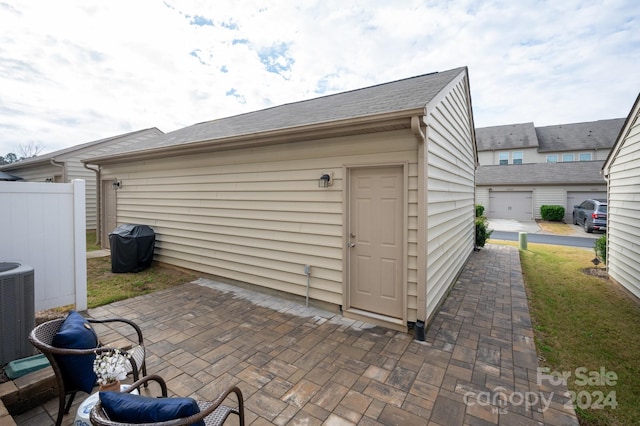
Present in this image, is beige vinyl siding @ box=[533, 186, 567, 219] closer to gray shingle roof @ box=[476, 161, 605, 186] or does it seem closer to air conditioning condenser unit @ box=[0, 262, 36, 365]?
gray shingle roof @ box=[476, 161, 605, 186]

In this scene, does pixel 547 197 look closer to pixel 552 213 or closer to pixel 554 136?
pixel 552 213

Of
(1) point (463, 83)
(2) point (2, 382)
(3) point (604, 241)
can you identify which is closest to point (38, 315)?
(2) point (2, 382)

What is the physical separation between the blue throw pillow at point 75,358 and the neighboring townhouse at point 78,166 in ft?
35.4

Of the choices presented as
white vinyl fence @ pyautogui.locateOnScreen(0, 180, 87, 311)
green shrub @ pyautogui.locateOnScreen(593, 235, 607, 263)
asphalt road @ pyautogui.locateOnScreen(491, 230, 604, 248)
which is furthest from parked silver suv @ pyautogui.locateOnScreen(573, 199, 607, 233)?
white vinyl fence @ pyautogui.locateOnScreen(0, 180, 87, 311)

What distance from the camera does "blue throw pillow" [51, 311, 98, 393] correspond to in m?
1.83

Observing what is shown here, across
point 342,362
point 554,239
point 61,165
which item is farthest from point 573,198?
point 61,165

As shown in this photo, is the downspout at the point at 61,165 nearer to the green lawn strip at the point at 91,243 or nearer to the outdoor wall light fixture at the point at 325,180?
the green lawn strip at the point at 91,243

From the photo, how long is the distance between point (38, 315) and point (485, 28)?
8.99 m

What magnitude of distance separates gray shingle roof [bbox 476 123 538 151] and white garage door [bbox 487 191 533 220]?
9.48 meters

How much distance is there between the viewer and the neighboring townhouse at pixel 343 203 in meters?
3.57

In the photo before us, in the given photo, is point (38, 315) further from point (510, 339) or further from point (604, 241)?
point (604, 241)

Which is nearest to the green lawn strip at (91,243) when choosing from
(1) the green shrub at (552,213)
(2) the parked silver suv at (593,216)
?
(2) the parked silver suv at (593,216)

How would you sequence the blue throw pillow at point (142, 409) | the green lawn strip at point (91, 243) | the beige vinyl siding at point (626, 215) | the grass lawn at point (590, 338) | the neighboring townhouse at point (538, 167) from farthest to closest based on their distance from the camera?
1. the neighboring townhouse at point (538, 167)
2. the green lawn strip at point (91, 243)
3. the beige vinyl siding at point (626, 215)
4. the grass lawn at point (590, 338)
5. the blue throw pillow at point (142, 409)

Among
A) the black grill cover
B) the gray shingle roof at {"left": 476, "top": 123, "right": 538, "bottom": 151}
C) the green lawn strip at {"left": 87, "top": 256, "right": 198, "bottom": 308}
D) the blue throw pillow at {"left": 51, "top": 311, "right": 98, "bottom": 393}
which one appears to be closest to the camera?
the blue throw pillow at {"left": 51, "top": 311, "right": 98, "bottom": 393}
